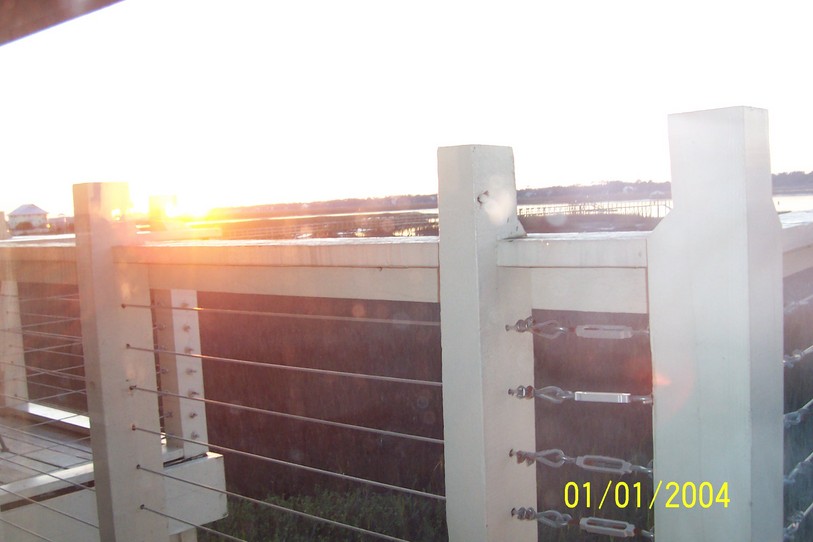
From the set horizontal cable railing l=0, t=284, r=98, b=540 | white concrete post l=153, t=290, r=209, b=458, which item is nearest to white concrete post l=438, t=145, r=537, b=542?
white concrete post l=153, t=290, r=209, b=458

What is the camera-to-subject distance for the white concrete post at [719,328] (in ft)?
→ 2.89

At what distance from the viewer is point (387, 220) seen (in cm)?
427

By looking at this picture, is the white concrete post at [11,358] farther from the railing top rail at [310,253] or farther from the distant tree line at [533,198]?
the railing top rail at [310,253]

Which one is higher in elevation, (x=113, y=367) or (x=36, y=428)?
(x=113, y=367)

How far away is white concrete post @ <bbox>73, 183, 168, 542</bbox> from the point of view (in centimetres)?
182

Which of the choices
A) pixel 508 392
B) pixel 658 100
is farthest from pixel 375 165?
pixel 508 392

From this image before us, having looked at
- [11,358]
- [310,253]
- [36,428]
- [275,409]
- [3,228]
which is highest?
[3,228]

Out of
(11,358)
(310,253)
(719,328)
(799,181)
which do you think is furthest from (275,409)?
(719,328)

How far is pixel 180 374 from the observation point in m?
2.50

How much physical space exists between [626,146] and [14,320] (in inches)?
123

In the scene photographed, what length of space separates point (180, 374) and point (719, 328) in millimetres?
2026

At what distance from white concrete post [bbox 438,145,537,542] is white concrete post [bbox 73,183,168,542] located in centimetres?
106

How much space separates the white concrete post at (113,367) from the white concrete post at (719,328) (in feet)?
4.60

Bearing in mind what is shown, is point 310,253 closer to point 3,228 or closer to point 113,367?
point 113,367
